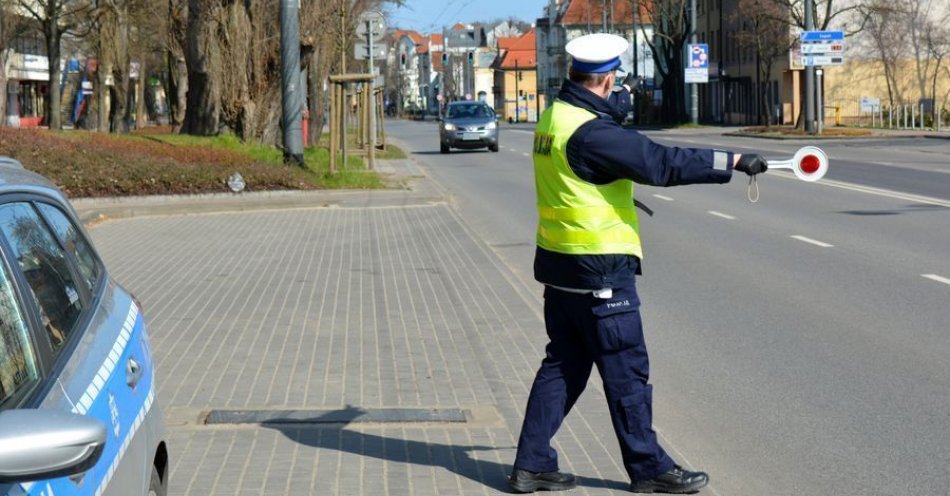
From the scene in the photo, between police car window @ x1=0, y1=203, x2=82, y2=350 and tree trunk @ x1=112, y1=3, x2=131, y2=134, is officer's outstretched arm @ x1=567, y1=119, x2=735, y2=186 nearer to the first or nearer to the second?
police car window @ x1=0, y1=203, x2=82, y2=350

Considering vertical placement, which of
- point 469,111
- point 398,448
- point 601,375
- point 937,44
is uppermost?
point 937,44

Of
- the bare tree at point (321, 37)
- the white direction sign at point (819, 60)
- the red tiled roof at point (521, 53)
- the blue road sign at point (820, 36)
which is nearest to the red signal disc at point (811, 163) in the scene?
the bare tree at point (321, 37)

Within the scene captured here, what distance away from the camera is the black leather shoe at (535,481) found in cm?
557

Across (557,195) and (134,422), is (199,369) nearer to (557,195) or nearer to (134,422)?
(557,195)

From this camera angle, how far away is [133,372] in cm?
398

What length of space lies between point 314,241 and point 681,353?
855 centimetres

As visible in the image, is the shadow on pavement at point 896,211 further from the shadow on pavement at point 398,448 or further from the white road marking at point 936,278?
the shadow on pavement at point 398,448

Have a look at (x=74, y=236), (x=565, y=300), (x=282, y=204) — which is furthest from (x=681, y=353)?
(x=282, y=204)

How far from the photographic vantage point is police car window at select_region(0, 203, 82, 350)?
3395 mm

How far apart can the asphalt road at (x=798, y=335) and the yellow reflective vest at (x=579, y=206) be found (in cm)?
116

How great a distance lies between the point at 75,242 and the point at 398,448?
2.47 m

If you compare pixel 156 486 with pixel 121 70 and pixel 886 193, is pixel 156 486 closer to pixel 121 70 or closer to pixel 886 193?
pixel 886 193

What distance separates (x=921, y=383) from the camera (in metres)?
7.77

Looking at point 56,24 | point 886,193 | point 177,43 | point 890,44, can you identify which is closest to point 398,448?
point 886,193
